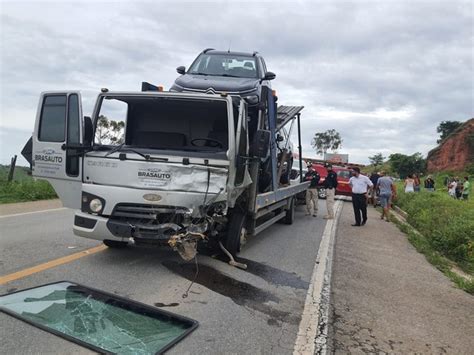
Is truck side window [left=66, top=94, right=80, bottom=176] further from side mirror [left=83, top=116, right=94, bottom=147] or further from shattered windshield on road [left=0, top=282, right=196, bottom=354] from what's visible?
shattered windshield on road [left=0, top=282, right=196, bottom=354]

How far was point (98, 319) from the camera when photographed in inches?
150

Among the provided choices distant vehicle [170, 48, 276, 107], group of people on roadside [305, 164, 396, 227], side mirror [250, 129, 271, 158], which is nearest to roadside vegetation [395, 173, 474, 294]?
group of people on roadside [305, 164, 396, 227]

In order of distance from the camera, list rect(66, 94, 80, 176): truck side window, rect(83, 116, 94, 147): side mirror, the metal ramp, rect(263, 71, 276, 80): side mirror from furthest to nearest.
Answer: the metal ramp
rect(263, 71, 276, 80): side mirror
rect(83, 116, 94, 147): side mirror
rect(66, 94, 80, 176): truck side window

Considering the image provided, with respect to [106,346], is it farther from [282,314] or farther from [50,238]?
[50,238]

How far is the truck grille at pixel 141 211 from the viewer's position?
5.09 meters

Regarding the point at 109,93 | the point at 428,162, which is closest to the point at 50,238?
the point at 109,93

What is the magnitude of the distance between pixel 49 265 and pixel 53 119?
→ 1.90 m

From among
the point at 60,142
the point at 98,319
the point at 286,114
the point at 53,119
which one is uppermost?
the point at 286,114

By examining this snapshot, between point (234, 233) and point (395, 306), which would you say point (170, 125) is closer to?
point (234, 233)

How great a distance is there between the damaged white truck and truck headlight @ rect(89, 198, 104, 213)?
1 cm

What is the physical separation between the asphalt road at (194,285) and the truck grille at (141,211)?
753 millimetres

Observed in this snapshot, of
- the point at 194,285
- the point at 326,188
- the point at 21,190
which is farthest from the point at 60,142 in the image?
the point at 21,190

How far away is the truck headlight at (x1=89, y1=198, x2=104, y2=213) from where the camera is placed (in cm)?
522

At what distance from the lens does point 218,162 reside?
5.32 m
